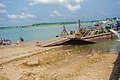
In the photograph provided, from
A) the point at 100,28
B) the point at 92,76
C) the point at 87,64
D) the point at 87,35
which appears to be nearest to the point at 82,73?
the point at 92,76

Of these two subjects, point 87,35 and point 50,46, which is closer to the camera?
point 50,46

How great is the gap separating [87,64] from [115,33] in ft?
82.3

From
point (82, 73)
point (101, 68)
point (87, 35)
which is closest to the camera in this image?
point (82, 73)

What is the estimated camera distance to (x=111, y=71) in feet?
39.6

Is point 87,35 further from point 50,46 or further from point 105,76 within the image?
point 105,76

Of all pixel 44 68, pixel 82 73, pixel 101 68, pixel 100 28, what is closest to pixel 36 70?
pixel 44 68

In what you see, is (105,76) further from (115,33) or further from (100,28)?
(115,33)

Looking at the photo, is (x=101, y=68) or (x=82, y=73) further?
(x=101, y=68)

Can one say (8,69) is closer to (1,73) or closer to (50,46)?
(1,73)

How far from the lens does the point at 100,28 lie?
35.6 meters

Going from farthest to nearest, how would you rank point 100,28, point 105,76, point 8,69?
point 100,28 → point 8,69 → point 105,76

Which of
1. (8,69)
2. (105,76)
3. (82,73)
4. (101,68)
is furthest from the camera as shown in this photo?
(8,69)

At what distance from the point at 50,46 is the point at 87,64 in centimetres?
1226

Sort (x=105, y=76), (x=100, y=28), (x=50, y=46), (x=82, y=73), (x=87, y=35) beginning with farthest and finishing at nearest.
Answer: (x=100, y=28), (x=87, y=35), (x=50, y=46), (x=82, y=73), (x=105, y=76)
